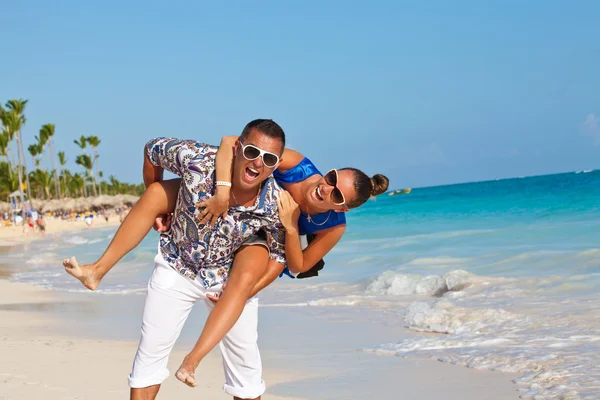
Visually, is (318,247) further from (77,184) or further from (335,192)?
(77,184)

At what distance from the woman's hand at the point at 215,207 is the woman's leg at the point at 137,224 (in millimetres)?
286

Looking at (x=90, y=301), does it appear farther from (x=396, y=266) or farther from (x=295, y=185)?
(x=295, y=185)

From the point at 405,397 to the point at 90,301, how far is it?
7.51 metres

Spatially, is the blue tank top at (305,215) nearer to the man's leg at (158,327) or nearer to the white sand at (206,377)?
the man's leg at (158,327)

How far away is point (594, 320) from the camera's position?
832 centimetres

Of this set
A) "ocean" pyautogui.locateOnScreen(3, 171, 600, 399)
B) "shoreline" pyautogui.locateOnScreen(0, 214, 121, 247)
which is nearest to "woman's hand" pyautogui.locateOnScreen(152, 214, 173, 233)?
"ocean" pyautogui.locateOnScreen(3, 171, 600, 399)

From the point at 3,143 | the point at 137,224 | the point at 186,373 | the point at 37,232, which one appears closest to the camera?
the point at 186,373

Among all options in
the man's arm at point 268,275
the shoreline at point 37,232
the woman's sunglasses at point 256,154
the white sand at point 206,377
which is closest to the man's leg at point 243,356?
the man's arm at point 268,275

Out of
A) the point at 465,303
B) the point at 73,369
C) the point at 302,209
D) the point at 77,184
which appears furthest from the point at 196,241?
the point at 77,184

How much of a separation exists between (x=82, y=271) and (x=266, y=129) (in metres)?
1.15

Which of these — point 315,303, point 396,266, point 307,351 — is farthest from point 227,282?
point 396,266

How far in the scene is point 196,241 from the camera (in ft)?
12.0

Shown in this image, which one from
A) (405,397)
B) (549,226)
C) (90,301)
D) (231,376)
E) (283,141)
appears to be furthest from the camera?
(549,226)

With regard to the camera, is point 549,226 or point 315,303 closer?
point 315,303
